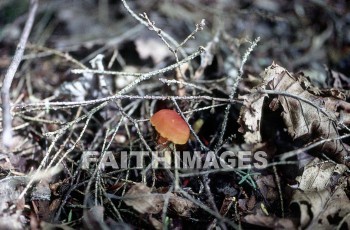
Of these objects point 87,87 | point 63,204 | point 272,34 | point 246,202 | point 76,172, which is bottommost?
point 246,202

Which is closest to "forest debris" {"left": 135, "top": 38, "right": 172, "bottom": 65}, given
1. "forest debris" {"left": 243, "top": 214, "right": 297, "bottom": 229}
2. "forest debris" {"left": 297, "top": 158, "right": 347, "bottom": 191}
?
"forest debris" {"left": 297, "top": 158, "right": 347, "bottom": 191}

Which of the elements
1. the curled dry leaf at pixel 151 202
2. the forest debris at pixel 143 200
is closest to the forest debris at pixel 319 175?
the curled dry leaf at pixel 151 202

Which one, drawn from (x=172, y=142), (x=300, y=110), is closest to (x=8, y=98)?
(x=172, y=142)

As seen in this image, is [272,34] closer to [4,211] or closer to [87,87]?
[87,87]

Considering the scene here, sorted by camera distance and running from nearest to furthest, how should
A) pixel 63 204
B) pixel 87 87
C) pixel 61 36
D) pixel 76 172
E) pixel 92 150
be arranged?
pixel 63 204, pixel 76 172, pixel 92 150, pixel 87 87, pixel 61 36

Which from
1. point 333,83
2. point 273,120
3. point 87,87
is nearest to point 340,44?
point 333,83

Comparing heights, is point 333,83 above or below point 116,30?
below
